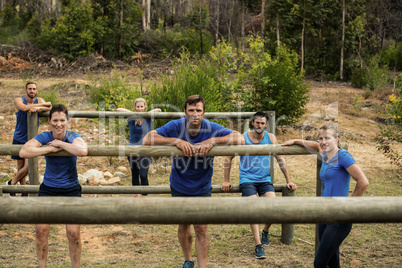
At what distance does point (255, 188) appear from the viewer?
4516 millimetres

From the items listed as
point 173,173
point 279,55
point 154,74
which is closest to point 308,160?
point 279,55

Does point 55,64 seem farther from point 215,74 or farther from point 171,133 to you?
point 171,133

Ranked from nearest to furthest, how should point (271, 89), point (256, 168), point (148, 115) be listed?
point (256, 168) → point (148, 115) → point (271, 89)

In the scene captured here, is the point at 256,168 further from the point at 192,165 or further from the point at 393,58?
the point at 393,58

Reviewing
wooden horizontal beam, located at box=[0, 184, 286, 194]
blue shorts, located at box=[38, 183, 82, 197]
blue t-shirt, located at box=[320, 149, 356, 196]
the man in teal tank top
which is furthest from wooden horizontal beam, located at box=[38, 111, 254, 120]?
blue t-shirt, located at box=[320, 149, 356, 196]

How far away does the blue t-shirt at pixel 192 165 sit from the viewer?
353 cm

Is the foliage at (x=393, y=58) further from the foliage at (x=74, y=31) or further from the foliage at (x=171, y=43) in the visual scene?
the foliage at (x=74, y=31)

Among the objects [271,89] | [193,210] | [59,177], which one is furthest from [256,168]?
[271,89]

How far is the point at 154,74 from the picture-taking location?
19.7 m

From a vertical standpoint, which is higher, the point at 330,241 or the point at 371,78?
the point at 371,78

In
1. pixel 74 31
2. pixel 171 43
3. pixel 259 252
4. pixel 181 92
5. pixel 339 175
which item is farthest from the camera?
pixel 171 43

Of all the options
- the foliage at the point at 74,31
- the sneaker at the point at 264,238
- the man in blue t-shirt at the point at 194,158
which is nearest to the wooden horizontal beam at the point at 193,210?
the man in blue t-shirt at the point at 194,158

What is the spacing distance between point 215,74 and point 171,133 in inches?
293

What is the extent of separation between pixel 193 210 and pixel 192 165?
1.96 m
